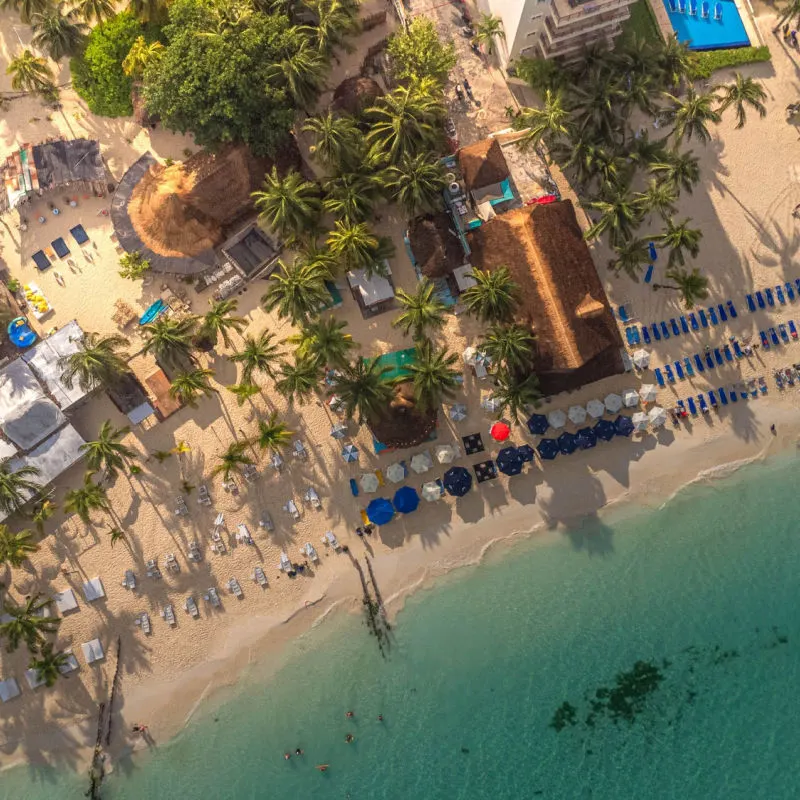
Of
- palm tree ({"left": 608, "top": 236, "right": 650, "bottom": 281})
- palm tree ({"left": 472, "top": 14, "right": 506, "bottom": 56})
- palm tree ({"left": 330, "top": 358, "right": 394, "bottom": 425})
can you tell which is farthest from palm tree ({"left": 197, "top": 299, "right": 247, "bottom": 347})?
palm tree ({"left": 608, "top": 236, "right": 650, "bottom": 281})

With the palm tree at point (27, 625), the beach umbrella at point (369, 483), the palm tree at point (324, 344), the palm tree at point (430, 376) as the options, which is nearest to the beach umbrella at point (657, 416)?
the palm tree at point (430, 376)

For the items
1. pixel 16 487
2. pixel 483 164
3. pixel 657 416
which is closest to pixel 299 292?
pixel 483 164

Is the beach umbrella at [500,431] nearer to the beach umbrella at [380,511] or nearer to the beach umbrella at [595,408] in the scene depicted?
the beach umbrella at [595,408]

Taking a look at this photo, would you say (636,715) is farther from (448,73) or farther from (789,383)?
(448,73)

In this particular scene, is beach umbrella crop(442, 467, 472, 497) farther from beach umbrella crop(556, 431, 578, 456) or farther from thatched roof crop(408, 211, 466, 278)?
thatched roof crop(408, 211, 466, 278)

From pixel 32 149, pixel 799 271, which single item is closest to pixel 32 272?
pixel 32 149

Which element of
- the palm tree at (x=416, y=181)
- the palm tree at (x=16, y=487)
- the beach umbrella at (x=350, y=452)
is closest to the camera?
the palm tree at (x=416, y=181)
